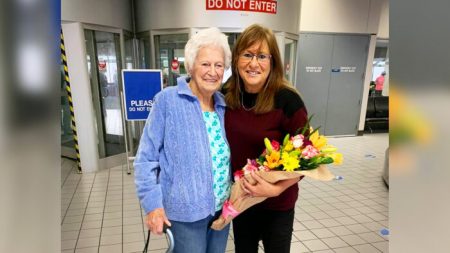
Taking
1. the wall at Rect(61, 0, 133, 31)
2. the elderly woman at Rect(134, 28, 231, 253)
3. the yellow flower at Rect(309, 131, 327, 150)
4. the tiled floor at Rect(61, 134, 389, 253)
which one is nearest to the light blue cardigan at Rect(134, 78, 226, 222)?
the elderly woman at Rect(134, 28, 231, 253)

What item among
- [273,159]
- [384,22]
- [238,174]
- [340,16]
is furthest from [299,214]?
[384,22]

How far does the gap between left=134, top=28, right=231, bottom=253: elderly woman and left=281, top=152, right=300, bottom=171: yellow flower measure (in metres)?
0.32

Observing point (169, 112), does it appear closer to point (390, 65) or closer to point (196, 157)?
point (196, 157)

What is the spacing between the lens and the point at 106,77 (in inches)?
207

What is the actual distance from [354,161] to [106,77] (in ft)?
16.1

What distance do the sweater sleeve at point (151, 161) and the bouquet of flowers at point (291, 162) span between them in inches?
14.6

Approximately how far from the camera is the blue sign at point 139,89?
4371mm

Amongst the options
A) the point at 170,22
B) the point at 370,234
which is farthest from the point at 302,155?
the point at 170,22

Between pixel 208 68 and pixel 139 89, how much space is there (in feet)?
10.8

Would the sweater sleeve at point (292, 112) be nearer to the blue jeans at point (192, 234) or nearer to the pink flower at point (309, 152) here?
the pink flower at point (309, 152)

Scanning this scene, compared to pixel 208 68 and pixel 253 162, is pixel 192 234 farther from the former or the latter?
pixel 208 68

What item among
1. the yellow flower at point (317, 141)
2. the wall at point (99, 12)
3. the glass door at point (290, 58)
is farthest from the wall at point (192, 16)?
the yellow flower at point (317, 141)

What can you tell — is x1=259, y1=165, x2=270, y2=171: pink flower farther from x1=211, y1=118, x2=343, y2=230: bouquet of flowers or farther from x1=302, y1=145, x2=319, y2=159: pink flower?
x1=302, y1=145, x2=319, y2=159: pink flower

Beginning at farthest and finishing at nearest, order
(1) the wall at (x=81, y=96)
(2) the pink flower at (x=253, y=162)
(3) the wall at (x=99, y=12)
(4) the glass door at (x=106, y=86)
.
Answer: (4) the glass door at (x=106, y=86)
(1) the wall at (x=81, y=96)
(3) the wall at (x=99, y=12)
(2) the pink flower at (x=253, y=162)
